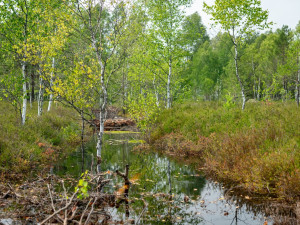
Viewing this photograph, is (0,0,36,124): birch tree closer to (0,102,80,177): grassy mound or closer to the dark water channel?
(0,102,80,177): grassy mound

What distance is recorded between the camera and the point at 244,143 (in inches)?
403

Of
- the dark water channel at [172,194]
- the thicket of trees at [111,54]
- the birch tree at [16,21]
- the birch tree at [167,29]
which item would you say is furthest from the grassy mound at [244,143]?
the birch tree at [16,21]

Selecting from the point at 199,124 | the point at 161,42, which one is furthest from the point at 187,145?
the point at 161,42

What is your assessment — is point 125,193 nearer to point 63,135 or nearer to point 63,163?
point 63,163

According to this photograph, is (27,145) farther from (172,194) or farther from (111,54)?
(172,194)

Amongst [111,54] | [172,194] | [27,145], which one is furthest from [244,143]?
[27,145]

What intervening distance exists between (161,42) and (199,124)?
9269mm

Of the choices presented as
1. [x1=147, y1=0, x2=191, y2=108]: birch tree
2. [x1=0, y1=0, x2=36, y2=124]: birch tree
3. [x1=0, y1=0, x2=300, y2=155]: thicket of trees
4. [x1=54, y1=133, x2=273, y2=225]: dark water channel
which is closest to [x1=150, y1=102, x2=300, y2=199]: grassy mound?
[x1=54, y1=133, x2=273, y2=225]: dark water channel

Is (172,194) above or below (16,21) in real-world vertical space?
below

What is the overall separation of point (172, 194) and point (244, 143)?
164 inches

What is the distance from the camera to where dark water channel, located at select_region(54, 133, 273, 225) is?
6234mm

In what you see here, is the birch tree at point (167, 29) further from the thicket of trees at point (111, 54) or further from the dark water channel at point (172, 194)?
the dark water channel at point (172, 194)

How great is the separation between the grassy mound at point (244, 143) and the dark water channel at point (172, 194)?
0.92 meters

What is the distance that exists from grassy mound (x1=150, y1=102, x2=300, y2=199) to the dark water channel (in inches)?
36.2
